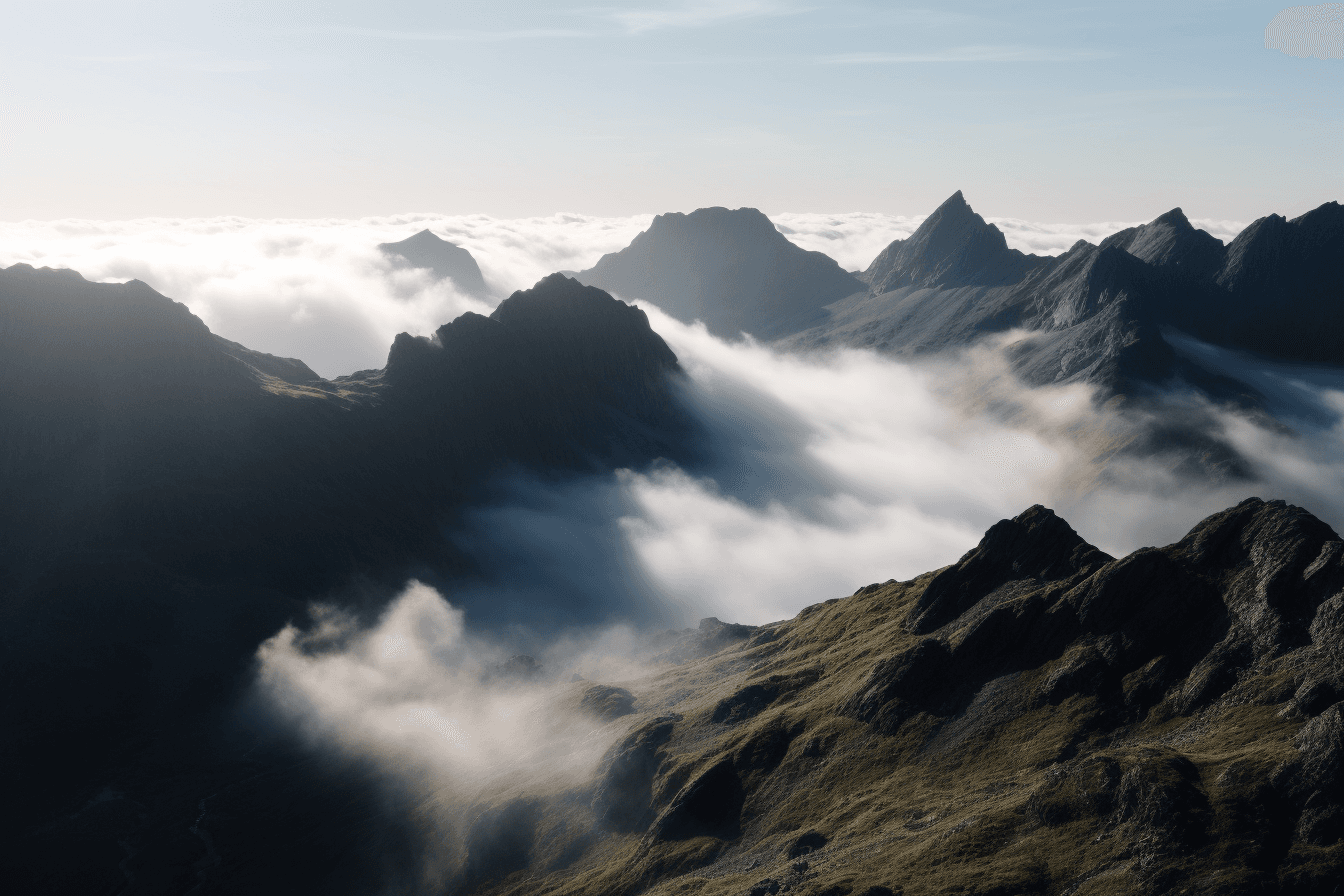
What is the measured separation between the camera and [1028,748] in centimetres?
9706

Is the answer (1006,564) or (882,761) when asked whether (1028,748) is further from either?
(1006,564)

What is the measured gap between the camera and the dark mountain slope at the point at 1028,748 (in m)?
71.1

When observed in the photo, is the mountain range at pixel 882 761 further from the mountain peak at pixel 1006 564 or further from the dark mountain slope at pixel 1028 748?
the mountain peak at pixel 1006 564

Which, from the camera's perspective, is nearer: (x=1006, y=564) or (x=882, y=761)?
(x=882, y=761)

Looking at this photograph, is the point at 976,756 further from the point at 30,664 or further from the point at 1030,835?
the point at 30,664

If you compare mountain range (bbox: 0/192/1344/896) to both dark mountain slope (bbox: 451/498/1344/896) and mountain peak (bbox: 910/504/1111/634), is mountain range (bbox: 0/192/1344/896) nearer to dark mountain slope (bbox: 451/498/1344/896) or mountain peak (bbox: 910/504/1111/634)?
dark mountain slope (bbox: 451/498/1344/896)

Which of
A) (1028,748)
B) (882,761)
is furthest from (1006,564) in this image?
(882,761)

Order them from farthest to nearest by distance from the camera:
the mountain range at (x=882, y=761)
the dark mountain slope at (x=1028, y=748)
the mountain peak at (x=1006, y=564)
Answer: the mountain peak at (x=1006, y=564) → the mountain range at (x=882, y=761) → the dark mountain slope at (x=1028, y=748)

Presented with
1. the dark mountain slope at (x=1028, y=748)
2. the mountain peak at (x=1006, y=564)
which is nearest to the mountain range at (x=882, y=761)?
the dark mountain slope at (x=1028, y=748)

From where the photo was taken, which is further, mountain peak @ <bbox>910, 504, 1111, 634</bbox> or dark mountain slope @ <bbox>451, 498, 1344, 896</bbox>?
mountain peak @ <bbox>910, 504, 1111, 634</bbox>

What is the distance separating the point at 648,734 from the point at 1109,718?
7768 centimetres

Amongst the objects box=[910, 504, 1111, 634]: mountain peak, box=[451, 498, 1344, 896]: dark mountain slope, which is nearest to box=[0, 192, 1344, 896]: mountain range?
box=[451, 498, 1344, 896]: dark mountain slope

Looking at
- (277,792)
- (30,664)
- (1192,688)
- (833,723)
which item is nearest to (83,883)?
(277,792)

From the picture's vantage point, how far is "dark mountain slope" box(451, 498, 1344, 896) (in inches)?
2800
